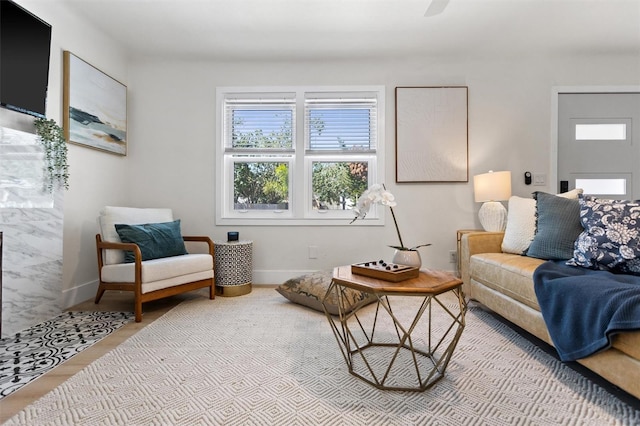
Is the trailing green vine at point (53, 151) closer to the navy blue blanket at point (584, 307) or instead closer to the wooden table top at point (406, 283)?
the wooden table top at point (406, 283)

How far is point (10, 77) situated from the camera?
1.97 m

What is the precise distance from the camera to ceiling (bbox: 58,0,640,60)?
2.49m

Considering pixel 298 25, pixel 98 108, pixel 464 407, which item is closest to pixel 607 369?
pixel 464 407

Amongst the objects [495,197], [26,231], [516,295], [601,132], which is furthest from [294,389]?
[601,132]

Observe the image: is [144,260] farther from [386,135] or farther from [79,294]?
[386,135]

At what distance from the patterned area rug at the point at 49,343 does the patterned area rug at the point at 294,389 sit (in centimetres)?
24

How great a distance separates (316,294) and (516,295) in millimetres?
1394

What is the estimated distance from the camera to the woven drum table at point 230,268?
289cm

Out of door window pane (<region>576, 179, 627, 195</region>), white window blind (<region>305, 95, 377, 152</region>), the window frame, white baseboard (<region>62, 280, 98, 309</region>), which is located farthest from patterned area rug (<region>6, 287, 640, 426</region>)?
door window pane (<region>576, 179, 627, 195</region>)

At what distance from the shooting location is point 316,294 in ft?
8.18

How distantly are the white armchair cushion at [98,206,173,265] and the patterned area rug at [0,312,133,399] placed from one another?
0.45m

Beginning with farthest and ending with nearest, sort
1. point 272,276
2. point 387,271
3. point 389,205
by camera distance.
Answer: point 272,276
point 389,205
point 387,271

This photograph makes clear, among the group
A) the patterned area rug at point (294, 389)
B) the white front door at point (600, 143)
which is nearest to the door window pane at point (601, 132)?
the white front door at point (600, 143)

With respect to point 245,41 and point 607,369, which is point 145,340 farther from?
point 245,41
